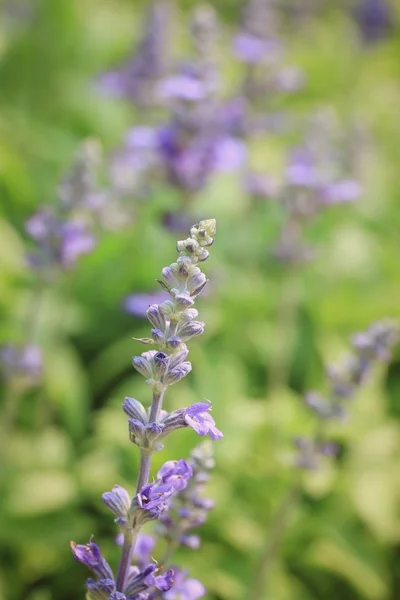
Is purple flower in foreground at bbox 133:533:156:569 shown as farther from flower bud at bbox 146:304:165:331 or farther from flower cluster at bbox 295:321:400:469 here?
flower cluster at bbox 295:321:400:469

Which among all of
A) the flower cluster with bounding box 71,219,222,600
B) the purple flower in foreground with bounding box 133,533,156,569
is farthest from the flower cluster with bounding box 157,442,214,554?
the flower cluster with bounding box 71,219,222,600

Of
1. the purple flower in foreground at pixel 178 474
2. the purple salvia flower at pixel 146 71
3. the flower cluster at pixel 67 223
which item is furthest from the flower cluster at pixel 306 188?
the purple flower in foreground at pixel 178 474

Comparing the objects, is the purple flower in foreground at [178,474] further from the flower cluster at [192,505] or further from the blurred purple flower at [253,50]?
the blurred purple flower at [253,50]

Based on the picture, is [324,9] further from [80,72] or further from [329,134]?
[329,134]

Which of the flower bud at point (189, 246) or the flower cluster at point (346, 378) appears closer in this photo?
the flower bud at point (189, 246)

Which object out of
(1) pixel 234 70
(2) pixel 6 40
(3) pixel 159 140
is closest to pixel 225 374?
(3) pixel 159 140

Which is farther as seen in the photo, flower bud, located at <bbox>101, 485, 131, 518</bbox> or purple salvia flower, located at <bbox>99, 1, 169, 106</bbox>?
purple salvia flower, located at <bbox>99, 1, 169, 106</bbox>

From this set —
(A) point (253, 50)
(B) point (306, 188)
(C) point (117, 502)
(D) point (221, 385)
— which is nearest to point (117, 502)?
(C) point (117, 502)

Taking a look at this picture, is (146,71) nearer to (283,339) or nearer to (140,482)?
(283,339)
